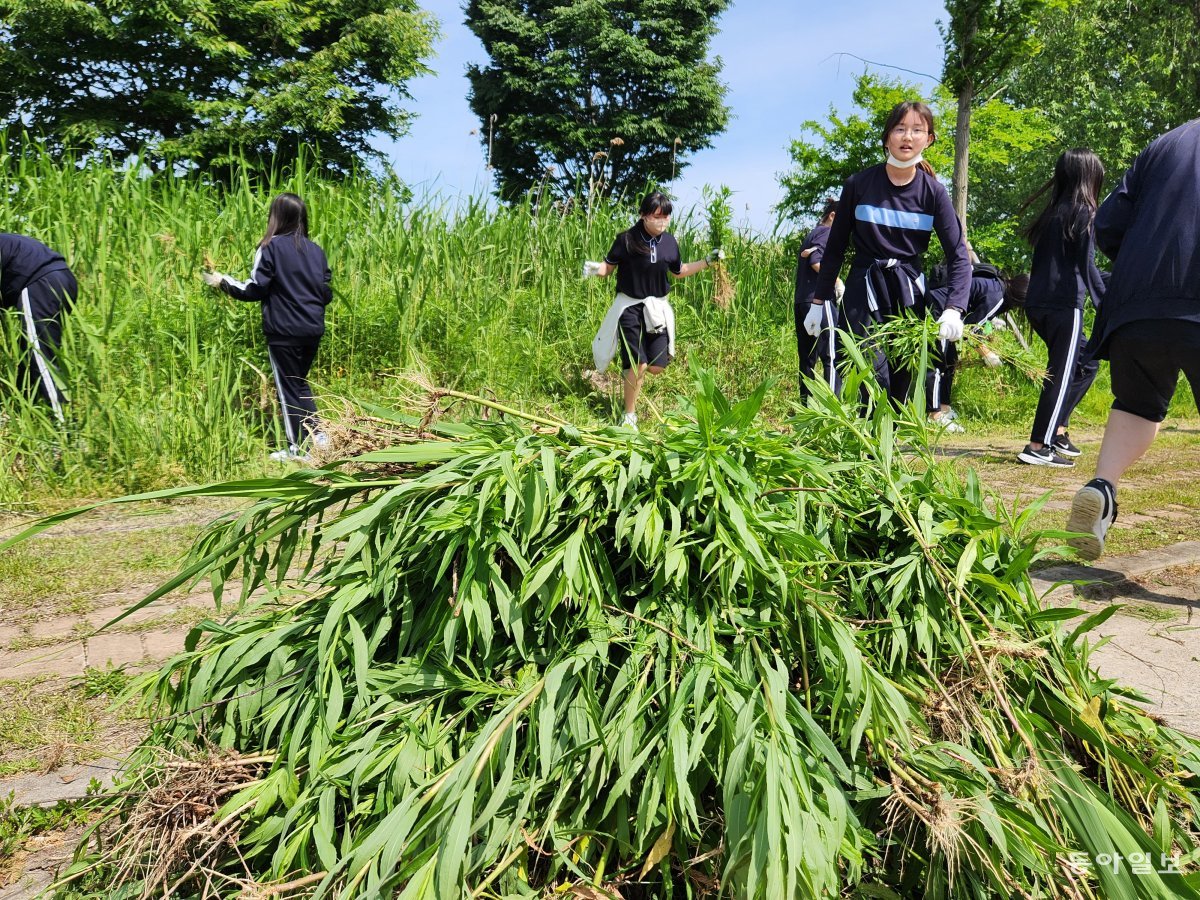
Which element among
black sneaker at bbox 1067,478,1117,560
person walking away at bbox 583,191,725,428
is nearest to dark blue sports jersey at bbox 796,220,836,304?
person walking away at bbox 583,191,725,428

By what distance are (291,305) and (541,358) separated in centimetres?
273

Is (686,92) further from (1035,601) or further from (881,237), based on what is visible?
(1035,601)

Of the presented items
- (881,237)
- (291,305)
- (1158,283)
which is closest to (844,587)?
(1158,283)

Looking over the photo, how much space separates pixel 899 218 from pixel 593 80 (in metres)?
36.1

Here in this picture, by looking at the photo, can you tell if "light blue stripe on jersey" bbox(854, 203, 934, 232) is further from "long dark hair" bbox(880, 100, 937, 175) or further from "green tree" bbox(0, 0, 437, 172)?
"green tree" bbox(0, 0, 437, 172)

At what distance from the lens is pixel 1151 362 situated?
356 cm

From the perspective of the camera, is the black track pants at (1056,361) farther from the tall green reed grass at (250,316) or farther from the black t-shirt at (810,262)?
the tall green reed grass at (250,316)

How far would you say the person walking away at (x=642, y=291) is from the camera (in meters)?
7.59

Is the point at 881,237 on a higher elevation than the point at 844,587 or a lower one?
higher

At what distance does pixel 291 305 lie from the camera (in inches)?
253

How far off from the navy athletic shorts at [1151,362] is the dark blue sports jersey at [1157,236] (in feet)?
0.15

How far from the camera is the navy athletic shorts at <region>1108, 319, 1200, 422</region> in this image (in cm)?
340

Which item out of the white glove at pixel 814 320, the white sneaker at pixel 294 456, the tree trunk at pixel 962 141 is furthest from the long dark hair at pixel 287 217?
the tree trunk at pixel 962 141

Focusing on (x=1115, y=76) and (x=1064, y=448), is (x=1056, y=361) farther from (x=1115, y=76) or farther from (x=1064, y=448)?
(x=1115, y=76)
